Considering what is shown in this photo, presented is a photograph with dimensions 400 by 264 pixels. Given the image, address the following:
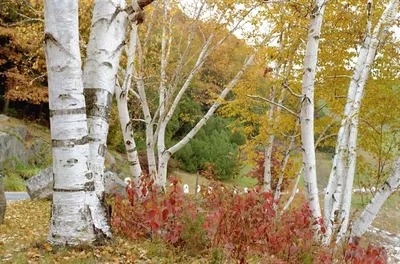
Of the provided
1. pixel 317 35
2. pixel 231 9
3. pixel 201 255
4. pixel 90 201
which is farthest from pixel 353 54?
pixel 90 201

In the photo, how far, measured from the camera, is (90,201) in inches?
125

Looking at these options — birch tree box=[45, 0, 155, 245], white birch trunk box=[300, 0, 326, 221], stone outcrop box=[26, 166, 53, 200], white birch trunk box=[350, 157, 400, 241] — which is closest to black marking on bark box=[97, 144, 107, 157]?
birch tree box=[45, 0, 155, 245]

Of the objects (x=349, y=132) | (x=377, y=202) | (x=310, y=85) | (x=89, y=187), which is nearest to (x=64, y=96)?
(x=89, y=187)

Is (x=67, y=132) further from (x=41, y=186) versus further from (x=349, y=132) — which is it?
(x=41, y=186)

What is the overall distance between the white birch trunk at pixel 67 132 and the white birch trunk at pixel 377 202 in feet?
13.3

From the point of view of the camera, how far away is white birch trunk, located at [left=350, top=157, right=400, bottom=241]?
5.48m

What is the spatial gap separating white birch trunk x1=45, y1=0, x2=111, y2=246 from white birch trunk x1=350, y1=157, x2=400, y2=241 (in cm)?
405

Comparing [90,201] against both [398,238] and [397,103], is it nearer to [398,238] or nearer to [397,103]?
[397,103]

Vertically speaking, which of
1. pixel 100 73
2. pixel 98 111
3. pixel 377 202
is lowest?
pixel 377 202

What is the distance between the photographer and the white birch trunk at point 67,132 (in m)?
3.09

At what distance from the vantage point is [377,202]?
5.63 meters

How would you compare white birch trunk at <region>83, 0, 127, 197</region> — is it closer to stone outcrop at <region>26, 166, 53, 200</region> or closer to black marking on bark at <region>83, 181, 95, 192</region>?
black marking on bark at <region>83, 181, 95, 192</region>

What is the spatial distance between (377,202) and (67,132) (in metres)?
4.41

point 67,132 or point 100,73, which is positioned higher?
point 100,73
